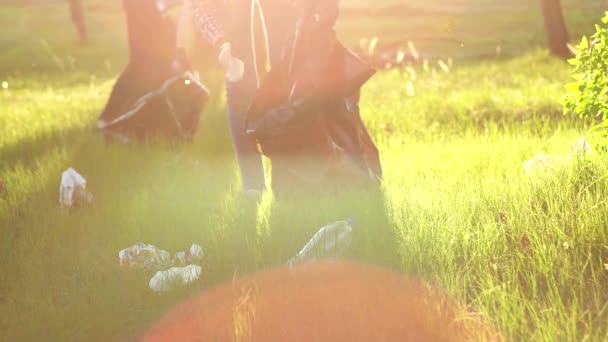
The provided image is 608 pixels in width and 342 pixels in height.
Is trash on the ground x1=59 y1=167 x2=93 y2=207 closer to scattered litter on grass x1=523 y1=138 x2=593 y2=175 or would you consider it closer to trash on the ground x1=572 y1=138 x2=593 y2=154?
scattered litter on grass x1=523 y1=138 x2=593 y2=175

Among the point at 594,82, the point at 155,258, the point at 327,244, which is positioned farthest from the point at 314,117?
the point at 594,82

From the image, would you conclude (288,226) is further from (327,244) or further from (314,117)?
(314,117)

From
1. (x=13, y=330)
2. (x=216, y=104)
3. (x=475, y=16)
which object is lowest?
(x=475, y=16)

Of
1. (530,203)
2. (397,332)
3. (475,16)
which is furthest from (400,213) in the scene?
(475,16)

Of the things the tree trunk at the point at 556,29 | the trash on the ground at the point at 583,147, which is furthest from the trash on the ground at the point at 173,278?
the tree trunk at the point at 556,29

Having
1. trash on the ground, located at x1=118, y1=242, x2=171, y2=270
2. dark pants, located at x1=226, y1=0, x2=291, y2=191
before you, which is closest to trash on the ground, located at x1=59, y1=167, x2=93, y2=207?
dark pants, located at x1=226, y1=0, x2=291, y2=191

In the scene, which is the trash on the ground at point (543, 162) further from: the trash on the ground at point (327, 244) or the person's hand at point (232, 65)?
the person's hand at point (232, 65)

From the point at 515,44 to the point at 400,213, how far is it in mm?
17837

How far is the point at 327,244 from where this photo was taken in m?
3.68

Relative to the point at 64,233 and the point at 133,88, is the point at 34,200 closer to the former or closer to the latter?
the point at 64,233

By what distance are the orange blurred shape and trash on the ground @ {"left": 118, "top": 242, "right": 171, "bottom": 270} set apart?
1.74 feet

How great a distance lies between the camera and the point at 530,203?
3756 millimetres

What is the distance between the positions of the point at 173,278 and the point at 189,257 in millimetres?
397

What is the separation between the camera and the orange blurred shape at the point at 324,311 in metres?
2.90
